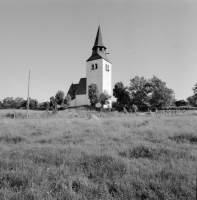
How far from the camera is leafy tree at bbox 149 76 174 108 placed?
39250mm

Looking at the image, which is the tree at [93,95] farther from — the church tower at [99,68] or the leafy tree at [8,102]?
the leafy tree at [8,102]

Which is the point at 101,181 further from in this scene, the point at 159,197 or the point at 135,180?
the point at 159,197

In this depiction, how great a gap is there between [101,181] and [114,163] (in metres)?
0.76

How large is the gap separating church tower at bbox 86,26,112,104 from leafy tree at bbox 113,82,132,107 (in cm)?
520

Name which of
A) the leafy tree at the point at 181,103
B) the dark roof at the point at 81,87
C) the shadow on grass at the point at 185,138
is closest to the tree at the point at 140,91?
the dark roof at the point at 81,87

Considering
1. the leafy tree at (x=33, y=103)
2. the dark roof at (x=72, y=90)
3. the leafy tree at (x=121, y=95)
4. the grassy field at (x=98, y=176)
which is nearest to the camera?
the grassy field at (x=98, y=176)

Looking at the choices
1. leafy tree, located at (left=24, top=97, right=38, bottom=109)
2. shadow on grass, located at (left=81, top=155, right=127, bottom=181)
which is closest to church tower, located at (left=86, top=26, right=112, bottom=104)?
leafy tree, located at (left=24, top=97, right=38, bottom=109)

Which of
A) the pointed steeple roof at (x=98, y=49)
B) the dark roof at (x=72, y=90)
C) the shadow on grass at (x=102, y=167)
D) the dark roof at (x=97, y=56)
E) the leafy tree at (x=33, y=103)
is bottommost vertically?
the shadow on grass at (x=102, y=167)

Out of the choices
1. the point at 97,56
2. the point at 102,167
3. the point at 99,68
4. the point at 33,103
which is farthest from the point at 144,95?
the point at 33,103

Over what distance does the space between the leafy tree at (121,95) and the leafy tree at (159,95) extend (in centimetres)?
574

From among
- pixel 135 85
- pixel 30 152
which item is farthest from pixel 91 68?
pixel 30 152

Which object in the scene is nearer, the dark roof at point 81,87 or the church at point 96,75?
the church at point 96,75

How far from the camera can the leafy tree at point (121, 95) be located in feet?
136

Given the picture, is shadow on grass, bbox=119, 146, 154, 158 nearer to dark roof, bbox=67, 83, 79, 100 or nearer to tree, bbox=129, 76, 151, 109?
tree, bbox=129, 76, 151, 109
